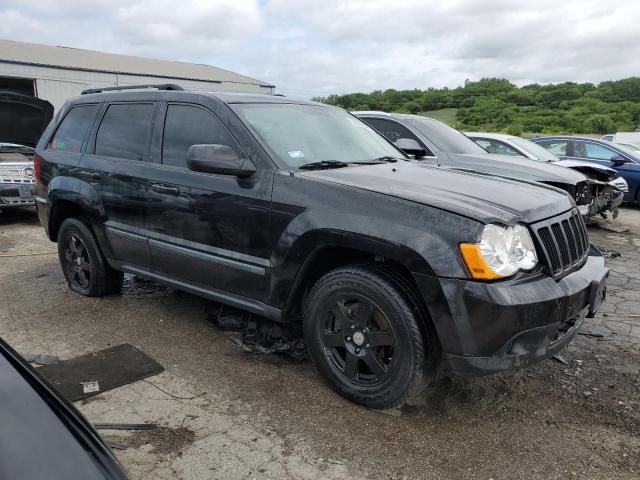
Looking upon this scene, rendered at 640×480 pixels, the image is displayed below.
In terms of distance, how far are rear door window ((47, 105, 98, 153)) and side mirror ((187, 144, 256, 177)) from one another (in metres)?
1.92

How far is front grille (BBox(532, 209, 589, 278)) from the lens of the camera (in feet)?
9.61

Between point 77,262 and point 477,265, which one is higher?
point 477,265

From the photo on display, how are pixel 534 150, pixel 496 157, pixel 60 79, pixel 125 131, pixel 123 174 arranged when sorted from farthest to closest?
pixel 60 79 → pixel 534 150 → pixel 496 157 → pixel 125 131 → pixel 123 174

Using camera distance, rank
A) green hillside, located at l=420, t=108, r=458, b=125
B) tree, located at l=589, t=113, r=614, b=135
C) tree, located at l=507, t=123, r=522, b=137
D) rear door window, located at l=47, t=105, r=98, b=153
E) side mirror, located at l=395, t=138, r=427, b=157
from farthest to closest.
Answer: green hillside, located at l=420, t=108, r=458, b=125 < tree, located at l=589, t=113, r=614, b=135 < tree, located at l=507, t=123, r=522, b=137 < side mirror, located at l=395, t=138, r=427, b=157 < rear door window, located at l=47, t=105, r=98, b=153

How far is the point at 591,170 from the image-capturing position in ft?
30.1

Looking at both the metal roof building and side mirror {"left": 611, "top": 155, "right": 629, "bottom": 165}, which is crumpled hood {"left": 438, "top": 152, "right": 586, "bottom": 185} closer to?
side mirror {"left": 611, "top": 155, "right": 629, "bottom": 165}

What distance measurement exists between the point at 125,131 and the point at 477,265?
3123 millimetres

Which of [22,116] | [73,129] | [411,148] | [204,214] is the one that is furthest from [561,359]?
[22,116]

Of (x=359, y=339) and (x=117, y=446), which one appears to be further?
(x=359, y=339)

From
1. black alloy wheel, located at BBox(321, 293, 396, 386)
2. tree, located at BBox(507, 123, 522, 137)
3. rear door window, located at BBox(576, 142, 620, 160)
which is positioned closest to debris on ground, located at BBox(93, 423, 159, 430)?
black alloy wheel, located at BBox(321, 293, 396, 386)

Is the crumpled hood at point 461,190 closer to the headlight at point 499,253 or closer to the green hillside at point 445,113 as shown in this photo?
the headlight at point 499,253

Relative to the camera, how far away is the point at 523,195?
3244 millimetres

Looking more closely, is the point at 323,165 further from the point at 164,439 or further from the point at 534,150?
the point at 534,150

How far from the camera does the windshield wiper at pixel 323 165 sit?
11.6 feet
